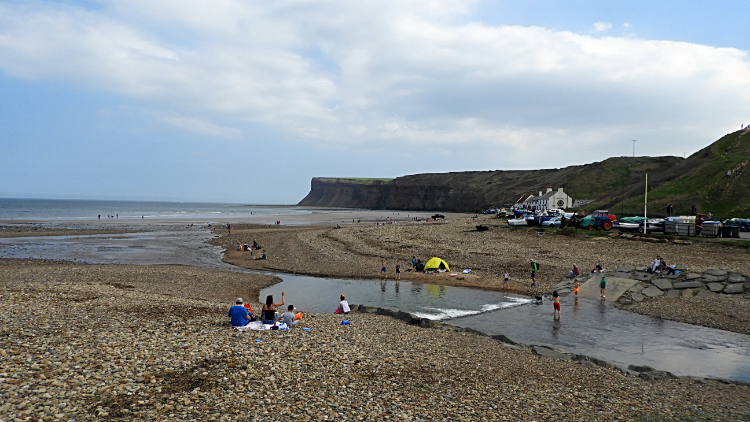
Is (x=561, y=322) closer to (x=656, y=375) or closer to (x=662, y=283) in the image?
(x=656, y=375)

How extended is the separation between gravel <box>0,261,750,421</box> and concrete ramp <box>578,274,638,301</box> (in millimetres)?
12765

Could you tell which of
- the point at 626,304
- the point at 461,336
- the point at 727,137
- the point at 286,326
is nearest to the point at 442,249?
the point at 626,304

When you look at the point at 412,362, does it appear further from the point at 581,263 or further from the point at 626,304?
the point at 581,263

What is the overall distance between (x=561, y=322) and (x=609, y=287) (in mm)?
7483

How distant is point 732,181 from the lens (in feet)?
196

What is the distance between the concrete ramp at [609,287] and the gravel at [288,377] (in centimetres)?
1276

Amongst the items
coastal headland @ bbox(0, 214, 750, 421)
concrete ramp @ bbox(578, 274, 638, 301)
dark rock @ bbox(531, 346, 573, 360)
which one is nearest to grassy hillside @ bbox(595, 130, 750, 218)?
concrete ramp @ bbox(578, 274, 638, 301)

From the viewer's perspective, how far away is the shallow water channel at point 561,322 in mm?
15859

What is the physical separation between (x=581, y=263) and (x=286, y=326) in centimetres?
2686

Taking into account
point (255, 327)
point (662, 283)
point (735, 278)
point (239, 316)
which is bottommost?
point (255, 327)

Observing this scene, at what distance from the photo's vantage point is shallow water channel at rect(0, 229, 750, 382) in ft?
52.0

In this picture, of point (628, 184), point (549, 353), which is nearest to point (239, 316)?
point (549, 353)

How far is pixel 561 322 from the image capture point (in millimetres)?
20875

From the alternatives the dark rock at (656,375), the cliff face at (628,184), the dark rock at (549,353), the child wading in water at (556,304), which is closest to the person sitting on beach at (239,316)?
the dark rock at (549,353)
